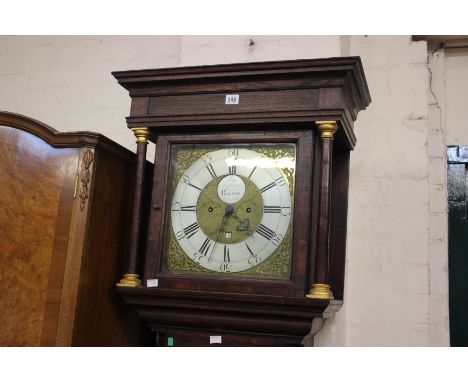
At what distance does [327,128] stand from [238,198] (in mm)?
322

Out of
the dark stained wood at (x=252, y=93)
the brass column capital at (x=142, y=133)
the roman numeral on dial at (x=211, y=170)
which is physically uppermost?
the dark stained wood at (x=252, y=93)

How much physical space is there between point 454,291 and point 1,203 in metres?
1.56

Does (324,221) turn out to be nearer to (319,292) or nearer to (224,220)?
(319,292)

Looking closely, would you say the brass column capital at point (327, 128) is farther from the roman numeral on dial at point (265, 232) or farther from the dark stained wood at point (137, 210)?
the dark stained wood at point (137, 210)

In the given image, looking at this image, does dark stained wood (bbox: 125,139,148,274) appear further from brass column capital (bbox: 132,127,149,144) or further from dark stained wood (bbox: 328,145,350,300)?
dark stained wood (bbox: 328,145,350,300)

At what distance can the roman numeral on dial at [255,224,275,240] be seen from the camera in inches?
66.2

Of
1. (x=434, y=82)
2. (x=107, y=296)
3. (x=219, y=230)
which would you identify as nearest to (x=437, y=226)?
(x=434, y=82)

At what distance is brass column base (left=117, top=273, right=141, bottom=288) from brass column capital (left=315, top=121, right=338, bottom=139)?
67 centimetres

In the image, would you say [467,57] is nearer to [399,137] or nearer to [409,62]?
[409,62]

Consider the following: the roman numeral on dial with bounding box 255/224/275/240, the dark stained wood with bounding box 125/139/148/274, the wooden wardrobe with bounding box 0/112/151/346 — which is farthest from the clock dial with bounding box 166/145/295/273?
the wooden wardrobe with bounding box 0/112/151/346

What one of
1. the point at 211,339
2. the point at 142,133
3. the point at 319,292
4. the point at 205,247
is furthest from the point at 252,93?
the point at 211,339

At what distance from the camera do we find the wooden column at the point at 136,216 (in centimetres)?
174

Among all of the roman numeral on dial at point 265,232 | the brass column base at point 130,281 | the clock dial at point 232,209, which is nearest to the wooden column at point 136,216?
the brass column base at point 130,281
